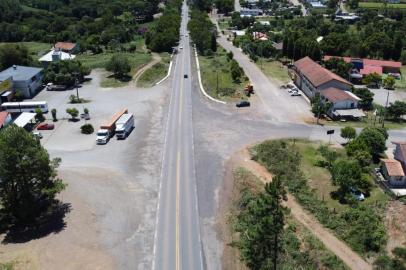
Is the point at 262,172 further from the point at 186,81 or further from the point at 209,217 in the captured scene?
the point at 186,81

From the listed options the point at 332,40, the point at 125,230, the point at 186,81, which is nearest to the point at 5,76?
the point at 186,81

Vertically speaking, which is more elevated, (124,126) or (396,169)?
(124,126)

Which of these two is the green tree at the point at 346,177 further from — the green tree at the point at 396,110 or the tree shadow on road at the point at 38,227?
the tree shadow on road at the point at 38,227

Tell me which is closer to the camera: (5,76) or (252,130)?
(252,130)

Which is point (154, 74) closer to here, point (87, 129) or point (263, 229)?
point (87, 129)

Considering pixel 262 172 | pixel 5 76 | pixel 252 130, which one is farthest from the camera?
pixel 5 76

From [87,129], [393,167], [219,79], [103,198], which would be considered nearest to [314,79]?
[219,79]

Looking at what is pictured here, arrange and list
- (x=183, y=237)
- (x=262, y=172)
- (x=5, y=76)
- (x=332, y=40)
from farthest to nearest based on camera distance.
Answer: (x=332, y=40) → (x=5, y=76) → (x=262, y=172) → (x=183, y=237)
